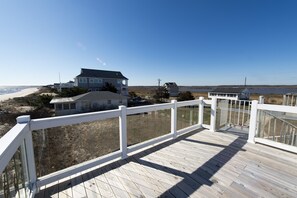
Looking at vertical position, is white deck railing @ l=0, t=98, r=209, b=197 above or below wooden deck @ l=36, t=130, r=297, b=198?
above

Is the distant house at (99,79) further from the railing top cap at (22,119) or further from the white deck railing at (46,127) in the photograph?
the railing top cap at (22,119)

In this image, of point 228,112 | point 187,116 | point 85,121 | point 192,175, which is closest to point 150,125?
point 187,116

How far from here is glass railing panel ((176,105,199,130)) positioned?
3.93 m

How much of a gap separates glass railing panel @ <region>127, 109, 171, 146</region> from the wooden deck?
1.58 feet

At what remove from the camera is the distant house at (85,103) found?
Answer: 60.0 feet

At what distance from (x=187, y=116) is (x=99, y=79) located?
27.1 meters

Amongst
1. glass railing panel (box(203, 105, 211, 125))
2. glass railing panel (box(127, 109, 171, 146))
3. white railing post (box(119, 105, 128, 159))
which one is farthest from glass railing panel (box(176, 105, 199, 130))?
white railing post (box(119, 105, 128, 159))

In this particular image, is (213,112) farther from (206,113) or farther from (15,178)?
(15,178)

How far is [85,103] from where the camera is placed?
19.5 metres

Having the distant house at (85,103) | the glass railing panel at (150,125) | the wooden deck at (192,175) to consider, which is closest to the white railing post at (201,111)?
the glass railing panel at (150,125)

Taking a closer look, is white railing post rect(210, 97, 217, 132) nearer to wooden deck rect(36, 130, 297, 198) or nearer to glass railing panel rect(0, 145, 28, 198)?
wooden deck rect(36, 130, 297, 198)

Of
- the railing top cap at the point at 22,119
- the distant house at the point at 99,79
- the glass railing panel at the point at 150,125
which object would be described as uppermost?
the distant house at the point at 99,79

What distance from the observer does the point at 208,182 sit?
77.9 inches

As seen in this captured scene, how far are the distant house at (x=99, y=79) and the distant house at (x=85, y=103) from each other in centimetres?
746
